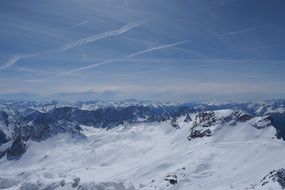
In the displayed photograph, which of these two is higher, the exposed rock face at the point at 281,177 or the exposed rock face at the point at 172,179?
the exposed rock face at the point at 281,177

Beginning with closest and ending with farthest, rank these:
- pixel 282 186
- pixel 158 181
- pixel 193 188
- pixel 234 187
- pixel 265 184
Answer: pixel 282 186
pixel 265 184
pixel 234 187
pixel 193 188
pixel 158 181

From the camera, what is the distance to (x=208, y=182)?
157000 mm

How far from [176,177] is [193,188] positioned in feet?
65.7

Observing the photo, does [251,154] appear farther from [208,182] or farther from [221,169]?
[208,182]

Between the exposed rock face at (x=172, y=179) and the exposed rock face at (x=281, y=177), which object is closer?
the exposed rock face at (x=281, y=177)

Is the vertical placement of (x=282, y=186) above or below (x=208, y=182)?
above

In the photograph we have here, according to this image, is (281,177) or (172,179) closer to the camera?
(281,177)

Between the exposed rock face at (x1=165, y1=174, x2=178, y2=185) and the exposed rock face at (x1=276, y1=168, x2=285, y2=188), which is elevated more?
the exposed rock face at (x1=276, y1=168, x2=285, y2=188)

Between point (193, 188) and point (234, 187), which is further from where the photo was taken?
point (193, 188)

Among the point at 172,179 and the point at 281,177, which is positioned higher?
the point at 281,177

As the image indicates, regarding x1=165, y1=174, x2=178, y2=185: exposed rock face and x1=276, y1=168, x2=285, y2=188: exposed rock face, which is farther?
x1=165, y1=174, x2=178, y2=185: exposed rock face

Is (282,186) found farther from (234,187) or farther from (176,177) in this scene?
(176,177)

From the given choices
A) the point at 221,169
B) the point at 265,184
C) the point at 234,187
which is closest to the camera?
the point at 265,184

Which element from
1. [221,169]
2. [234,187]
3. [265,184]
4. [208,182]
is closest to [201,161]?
[221,169]
